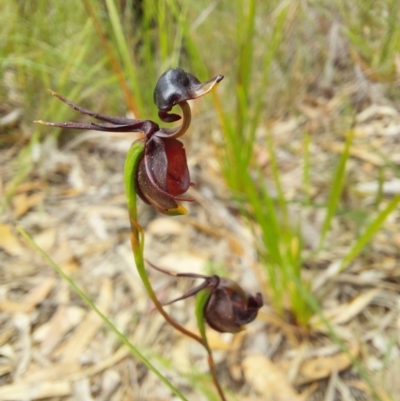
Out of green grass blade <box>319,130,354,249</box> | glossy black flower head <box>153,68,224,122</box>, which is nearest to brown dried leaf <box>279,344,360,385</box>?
green grass blade <box>319,130,354,249</box>

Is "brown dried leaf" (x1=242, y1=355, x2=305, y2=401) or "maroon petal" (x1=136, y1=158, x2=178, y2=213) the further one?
"brown dried leaf" (x1=242, y1=355, x2=305, y2=401)

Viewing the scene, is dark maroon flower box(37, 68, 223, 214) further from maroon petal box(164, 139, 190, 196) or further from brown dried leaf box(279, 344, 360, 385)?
brown dried leaf box(279, 344, 360, 385)

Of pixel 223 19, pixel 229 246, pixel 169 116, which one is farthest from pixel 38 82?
pixel 169 116

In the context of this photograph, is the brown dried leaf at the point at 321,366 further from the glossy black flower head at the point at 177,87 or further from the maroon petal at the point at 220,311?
the glossy black flower head at the point at 177,87

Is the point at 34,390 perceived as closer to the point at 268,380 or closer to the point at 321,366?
the point at 268,380

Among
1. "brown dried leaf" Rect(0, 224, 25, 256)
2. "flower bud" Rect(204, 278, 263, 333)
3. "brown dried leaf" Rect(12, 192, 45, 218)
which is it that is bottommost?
"flower bud" Rect(204, 278, 263, 333)

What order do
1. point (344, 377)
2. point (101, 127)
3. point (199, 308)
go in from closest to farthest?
point (101, 127) → point (199, 308) → point (344, 377)

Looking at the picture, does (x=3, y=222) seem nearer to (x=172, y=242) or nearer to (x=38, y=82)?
(x=172, y=242)

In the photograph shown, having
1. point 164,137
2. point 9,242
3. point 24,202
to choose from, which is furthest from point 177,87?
point 24,202
